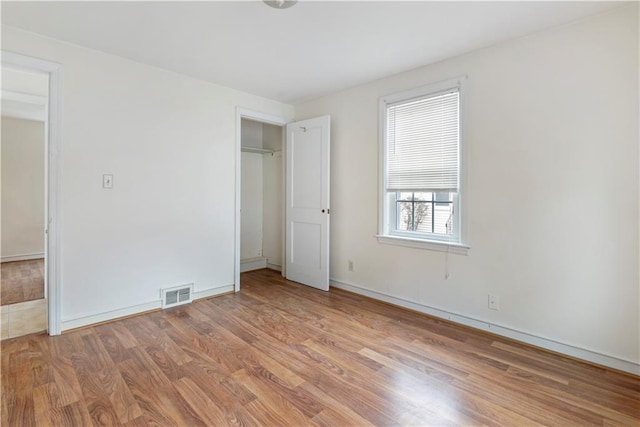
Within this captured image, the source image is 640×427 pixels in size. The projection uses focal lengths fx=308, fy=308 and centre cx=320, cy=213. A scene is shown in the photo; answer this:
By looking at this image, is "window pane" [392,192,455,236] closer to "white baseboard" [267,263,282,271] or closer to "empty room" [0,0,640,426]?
"empty room" [0,0,640,426]

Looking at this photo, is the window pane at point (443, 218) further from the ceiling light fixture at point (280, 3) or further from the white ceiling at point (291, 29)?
→ the ceiling light fixture at point (280, 3)

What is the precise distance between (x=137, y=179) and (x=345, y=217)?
2262 mm

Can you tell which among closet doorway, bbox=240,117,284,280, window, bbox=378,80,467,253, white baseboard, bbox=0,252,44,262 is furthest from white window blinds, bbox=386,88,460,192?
white baseboard, bbox=0,252,44,262

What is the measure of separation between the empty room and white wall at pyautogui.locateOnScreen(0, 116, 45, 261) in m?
1.72

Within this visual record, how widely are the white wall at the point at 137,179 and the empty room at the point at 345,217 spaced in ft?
0.06

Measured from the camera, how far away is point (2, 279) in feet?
13.4

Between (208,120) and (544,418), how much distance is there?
372 centimetres

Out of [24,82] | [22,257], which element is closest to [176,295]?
[24,82]

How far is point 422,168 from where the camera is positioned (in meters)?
3.05

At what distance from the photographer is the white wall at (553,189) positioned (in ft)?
6.72

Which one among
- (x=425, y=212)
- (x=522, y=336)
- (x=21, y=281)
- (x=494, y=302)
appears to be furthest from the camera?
(x=21, y=281)

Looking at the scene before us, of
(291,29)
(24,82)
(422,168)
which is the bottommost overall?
(422,168)

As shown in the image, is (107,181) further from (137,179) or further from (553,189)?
(553,189)

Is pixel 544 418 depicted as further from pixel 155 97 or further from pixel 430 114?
pixel 155 97
